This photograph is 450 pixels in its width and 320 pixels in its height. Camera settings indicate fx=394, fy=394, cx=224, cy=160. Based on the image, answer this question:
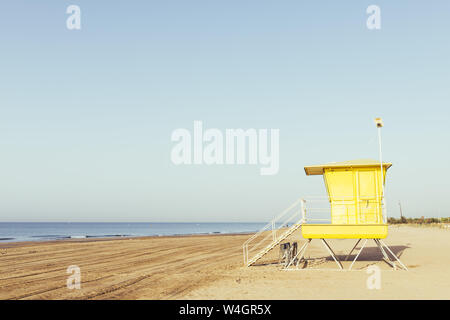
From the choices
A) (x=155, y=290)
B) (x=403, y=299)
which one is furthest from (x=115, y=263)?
(x=403, y=299)

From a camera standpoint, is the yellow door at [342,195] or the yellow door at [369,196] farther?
the yellow door at [342,195]

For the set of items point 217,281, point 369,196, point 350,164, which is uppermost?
point 350,164

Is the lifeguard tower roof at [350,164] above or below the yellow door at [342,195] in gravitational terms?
above

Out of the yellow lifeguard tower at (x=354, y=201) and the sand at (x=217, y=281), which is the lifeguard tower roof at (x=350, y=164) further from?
the sand at (x=217, y=281)

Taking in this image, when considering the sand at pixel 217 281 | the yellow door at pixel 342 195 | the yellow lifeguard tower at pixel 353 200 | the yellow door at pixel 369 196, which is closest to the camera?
the sand at pixel 217 281

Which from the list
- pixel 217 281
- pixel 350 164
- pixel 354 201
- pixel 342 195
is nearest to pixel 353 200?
pixel 354 201

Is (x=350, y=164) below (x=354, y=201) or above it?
above

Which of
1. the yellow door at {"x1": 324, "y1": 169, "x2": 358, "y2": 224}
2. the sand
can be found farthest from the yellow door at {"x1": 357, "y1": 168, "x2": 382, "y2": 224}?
the sand

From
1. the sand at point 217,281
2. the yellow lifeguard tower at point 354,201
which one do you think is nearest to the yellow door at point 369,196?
the yellow lifeguard tower at point 354,201

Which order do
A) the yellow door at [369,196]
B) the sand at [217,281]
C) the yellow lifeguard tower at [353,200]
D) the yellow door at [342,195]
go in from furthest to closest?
the yellow door at [342,195]
the yellow door at [369,196]
the yellow lifeguard tower at [353,200]
the sand at [217,281]

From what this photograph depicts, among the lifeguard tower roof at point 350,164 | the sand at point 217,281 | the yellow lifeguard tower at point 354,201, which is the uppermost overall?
the lifeguard tower roof at point 350,164

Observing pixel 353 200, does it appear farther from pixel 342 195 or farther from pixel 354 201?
pixel 342 195

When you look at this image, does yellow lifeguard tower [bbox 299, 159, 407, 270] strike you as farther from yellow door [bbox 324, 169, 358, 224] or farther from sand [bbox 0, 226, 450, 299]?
sand [bbox 0, 226, 450, 299]
